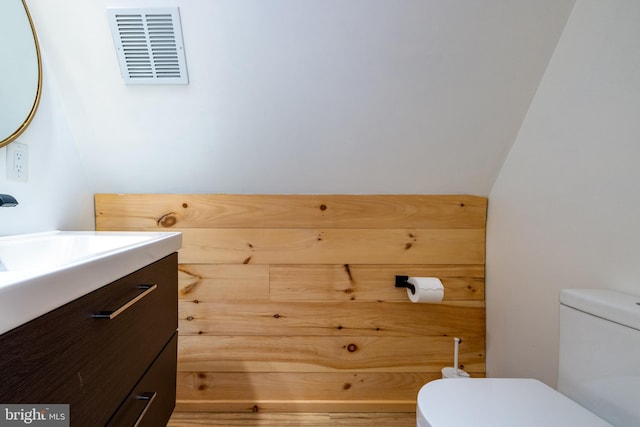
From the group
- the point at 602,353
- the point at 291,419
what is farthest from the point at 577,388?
the point at 291,419

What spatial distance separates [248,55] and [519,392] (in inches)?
53.6

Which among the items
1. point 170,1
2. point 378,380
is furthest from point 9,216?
point 378,380

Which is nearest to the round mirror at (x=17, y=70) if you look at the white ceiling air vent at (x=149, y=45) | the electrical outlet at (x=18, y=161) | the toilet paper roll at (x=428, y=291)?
the electrical outlet at (x=18, y=161)

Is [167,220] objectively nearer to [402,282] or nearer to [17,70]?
[17,70]

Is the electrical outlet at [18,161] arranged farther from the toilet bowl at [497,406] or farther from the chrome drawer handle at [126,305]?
the toilet bowl at [497,406]

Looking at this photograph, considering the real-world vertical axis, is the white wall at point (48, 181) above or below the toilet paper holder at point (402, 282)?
above

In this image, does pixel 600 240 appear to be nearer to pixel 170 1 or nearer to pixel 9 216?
pixel 170 1

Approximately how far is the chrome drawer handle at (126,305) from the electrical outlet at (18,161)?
2.05ft

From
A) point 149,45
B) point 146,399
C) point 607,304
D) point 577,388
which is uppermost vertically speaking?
point 149,45

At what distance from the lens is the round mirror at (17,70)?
2.80 ft

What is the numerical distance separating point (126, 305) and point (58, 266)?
0.19 meters

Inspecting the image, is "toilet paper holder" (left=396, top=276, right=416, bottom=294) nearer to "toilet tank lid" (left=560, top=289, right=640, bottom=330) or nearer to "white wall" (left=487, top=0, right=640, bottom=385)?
"white wall" (left=487, top=0, right=640, bottom=385)

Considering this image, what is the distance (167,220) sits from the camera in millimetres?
1341

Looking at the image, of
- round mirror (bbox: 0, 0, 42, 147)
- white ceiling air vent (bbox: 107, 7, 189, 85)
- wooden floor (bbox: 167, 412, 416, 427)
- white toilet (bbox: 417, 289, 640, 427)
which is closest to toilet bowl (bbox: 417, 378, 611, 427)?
white toilet (bbox: 417, 289, 640, 427)
